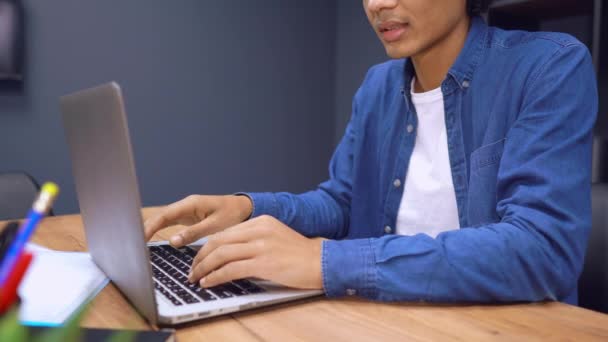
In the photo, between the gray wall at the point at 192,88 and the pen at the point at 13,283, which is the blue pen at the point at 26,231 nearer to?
the pen at the point at 13,283

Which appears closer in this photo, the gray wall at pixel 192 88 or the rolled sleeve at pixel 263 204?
the rolled sleeve at pixel 263 204

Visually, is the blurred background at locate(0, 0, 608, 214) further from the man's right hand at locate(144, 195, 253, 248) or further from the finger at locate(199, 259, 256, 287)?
the finger at locate(199, 259, 256, 287)

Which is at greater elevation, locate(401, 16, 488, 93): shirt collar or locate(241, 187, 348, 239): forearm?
locate(401, 16, 488, 93): shirt collar

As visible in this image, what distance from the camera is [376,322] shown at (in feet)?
1.88

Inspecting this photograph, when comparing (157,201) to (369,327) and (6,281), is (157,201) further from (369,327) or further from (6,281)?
(6,281)

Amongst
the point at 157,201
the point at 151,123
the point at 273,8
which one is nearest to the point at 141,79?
the point at 151,123

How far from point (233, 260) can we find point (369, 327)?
7.1 inches

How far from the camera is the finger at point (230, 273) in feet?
2.01

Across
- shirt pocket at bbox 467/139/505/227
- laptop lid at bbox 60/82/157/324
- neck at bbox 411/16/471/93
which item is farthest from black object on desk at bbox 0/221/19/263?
neck at bbox 411/16/471/93

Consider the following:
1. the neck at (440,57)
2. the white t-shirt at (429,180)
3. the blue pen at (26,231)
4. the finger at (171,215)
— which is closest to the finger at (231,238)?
the finger at (171,215)

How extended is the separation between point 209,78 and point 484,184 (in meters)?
1.82

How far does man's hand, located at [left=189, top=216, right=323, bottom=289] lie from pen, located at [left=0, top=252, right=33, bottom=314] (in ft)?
1.27

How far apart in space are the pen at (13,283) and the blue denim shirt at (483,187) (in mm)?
437

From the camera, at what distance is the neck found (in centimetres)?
108
